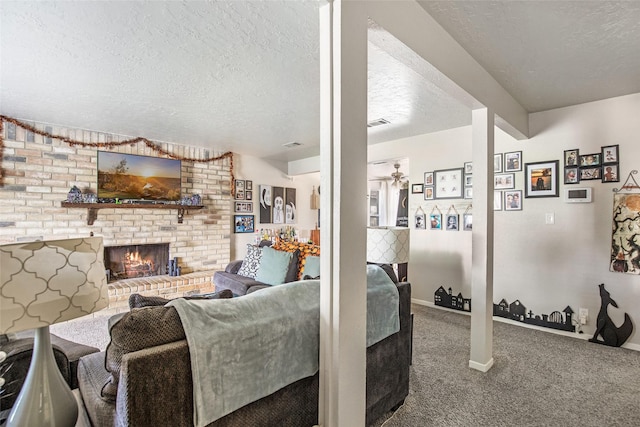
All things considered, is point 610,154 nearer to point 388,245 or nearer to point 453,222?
point 453,222

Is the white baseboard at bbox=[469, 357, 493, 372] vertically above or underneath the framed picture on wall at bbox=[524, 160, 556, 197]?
underneath

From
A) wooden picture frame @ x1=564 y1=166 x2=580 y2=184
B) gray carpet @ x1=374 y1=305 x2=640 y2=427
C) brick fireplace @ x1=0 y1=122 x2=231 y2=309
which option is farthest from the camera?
brick fireplace @ x1=0 y1=122 x2=231 y2=309

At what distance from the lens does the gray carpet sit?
1945mm

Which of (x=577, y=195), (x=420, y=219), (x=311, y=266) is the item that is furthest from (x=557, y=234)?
(x=311, y=266)

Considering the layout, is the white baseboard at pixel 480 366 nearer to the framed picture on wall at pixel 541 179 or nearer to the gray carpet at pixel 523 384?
the gray carpet at pixel 523 384

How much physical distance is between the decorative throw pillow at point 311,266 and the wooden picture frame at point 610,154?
3087mm

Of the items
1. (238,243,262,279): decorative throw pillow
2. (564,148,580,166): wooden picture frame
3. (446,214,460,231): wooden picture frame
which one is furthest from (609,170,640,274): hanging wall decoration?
(238,243,262,279): decorative throw pillow

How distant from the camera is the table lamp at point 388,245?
2.77 meters

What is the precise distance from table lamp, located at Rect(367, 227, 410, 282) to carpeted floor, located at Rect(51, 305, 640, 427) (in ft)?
2.95

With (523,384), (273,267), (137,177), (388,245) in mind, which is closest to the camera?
(523,384)

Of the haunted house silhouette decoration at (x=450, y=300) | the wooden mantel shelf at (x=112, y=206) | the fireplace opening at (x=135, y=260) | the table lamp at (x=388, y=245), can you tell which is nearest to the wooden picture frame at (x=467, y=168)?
the haunted house silhouette decoration at (x=450, y=300)

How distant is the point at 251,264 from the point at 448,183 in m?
2.84

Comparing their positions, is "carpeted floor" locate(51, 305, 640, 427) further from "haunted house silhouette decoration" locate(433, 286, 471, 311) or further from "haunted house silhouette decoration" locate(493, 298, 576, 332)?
"haunted house silhouette decoration" locate(433, 286, 471, 311)

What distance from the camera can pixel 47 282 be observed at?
3.18ft
